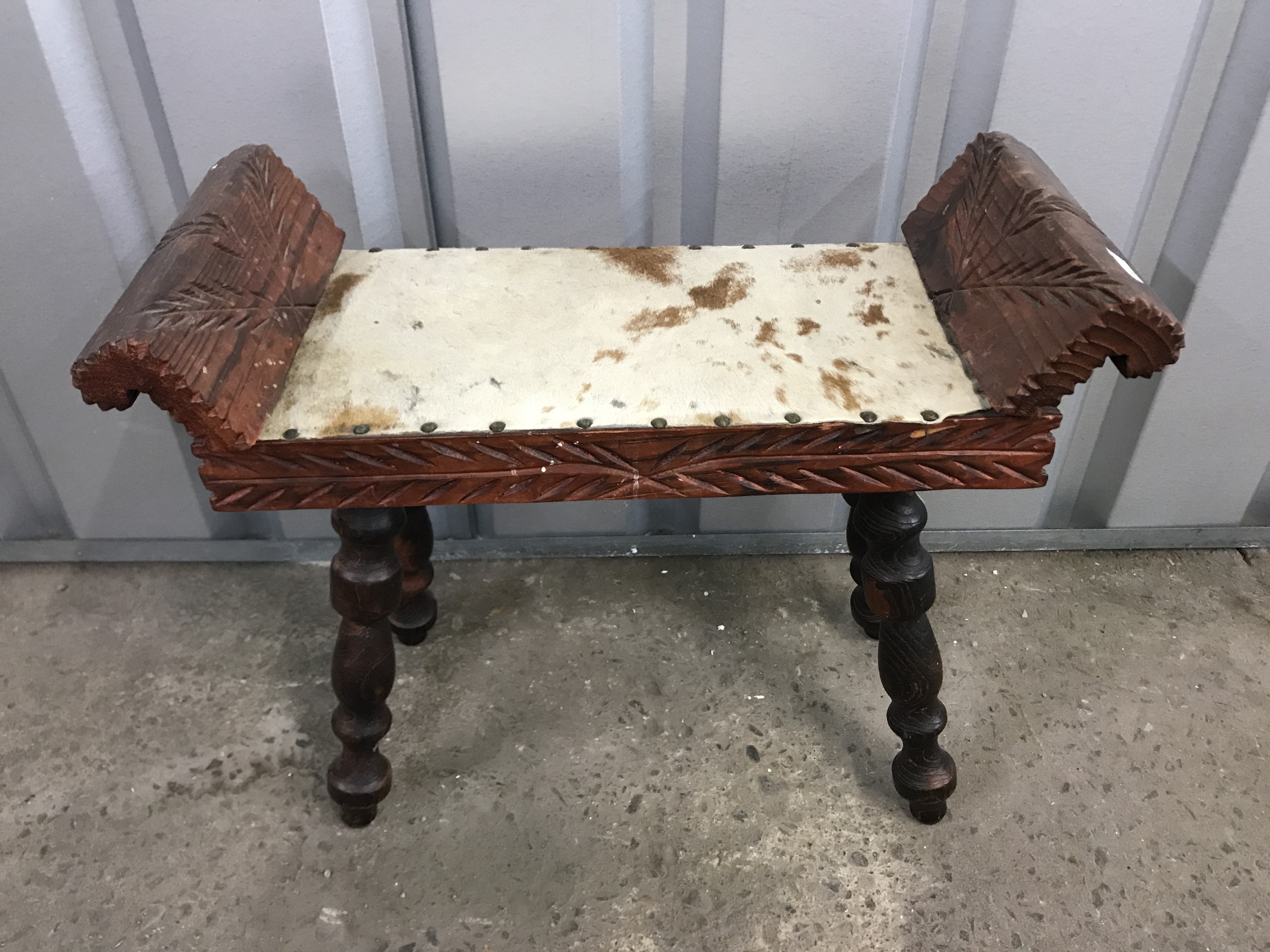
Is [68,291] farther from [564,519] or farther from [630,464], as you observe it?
[630,464]

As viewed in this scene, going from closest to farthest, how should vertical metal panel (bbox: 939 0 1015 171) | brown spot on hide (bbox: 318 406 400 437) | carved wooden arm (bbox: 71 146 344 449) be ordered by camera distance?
carved wooden arm (bbox: 71 146 344 449), brown spot on hide (bbox: 318 406 400 437), vertical metal panel (bbox: 939 0 1015 171)

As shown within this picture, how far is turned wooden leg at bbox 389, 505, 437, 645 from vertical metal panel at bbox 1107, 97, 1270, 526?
1222 millimetres

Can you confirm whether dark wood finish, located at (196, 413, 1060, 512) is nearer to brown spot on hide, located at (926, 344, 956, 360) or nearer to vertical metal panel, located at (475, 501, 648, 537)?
brown spot on hide, located at (926, 344, 956, 360)

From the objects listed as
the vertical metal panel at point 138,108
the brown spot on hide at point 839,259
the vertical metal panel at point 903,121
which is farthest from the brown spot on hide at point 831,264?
the vertical metal panel at point 138,108

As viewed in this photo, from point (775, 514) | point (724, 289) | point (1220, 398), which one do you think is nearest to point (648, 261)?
point (724, 289)

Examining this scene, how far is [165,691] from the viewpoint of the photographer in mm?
1544

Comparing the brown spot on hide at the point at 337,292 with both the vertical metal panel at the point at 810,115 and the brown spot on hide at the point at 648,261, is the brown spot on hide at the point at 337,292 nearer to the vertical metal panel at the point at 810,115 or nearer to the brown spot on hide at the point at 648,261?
the brown spot on hide at the point at 648,261

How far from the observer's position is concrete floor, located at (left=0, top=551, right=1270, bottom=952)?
1253 mm

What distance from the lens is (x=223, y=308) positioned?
100 cm

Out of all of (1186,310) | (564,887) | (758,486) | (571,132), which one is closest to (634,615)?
(564,887)

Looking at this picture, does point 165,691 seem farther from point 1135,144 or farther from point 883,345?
point 1135,144

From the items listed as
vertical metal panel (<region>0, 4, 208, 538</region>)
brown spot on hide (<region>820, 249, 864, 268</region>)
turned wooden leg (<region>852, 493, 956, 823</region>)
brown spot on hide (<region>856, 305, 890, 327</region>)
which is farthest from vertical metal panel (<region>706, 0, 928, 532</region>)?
vertical metal panel (<region>0, 4, 208, 538</region>)

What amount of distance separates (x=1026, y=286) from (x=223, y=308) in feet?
2.77

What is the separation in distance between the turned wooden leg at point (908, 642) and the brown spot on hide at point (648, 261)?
37cm
